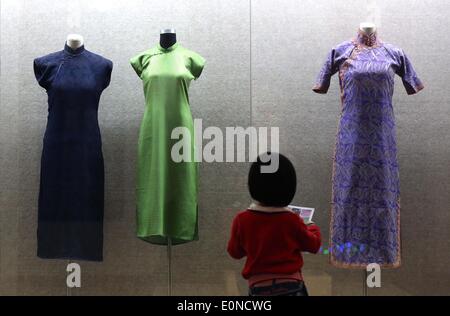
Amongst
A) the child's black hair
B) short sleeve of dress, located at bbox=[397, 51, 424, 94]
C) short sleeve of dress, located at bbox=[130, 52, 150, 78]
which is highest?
short sleeve of dress, located at bbox=[130, 52, 150, 78]

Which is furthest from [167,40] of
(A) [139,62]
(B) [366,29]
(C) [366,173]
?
(C) [366,173]

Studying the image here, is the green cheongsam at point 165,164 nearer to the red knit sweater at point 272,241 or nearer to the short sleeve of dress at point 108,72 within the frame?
the short sleeve of dress at point 108,72

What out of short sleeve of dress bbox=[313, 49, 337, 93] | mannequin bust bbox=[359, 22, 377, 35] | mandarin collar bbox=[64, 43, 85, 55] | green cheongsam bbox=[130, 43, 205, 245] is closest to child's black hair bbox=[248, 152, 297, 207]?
green cheongsam bbox=[130, 43, 205, 245]

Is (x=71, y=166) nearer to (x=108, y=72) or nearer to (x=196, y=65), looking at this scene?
(x=108, y=72)

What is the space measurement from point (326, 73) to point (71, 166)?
4.42 feet

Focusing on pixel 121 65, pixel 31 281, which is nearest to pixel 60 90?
pixel 121 65

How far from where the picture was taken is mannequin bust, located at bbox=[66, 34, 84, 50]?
2982mm

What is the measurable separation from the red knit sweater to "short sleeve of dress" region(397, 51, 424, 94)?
3.49ft

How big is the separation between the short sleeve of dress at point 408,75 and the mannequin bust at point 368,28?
182 mm

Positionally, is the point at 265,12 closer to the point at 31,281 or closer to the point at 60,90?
the point at 60,90

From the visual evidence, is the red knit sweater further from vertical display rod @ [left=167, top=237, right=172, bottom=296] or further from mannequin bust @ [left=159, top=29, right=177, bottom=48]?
mannequin bust @ [left=159, top=29, right=177, bottom=48]

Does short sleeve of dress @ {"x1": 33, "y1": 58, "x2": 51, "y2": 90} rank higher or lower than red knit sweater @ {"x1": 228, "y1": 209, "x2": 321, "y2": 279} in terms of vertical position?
higher

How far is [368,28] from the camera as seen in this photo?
115 inches

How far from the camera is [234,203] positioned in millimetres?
2936
